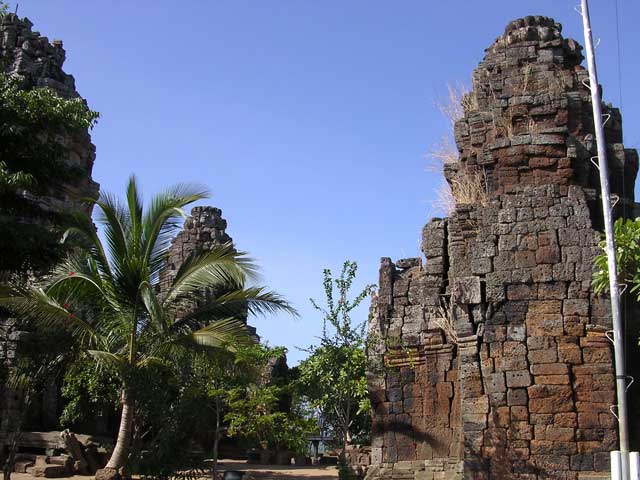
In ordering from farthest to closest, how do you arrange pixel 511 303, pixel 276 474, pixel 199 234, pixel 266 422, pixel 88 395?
pixel 199 234 → pixel 276 474 → pixel 88 395 → pixel 266 422 → pixel 511 303

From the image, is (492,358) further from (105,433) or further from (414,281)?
(105,433)

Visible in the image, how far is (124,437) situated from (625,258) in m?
8.81

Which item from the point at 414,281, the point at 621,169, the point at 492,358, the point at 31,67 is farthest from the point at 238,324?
the point at 31,67

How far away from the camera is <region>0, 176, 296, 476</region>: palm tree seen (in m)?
13.9

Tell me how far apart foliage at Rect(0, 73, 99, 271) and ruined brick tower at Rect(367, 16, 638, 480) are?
5.92m

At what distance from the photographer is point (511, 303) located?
1159 centimetres

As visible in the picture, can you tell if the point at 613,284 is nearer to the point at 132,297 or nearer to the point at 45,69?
the point at 132,297

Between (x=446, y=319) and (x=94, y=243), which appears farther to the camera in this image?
(x=94, y=243)

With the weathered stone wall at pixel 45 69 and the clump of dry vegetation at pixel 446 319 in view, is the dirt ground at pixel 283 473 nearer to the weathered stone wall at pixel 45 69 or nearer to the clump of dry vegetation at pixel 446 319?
the clump of dry vegetation at pixel 446 319

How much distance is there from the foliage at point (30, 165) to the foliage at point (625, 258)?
701cm

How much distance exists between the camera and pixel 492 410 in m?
11.2

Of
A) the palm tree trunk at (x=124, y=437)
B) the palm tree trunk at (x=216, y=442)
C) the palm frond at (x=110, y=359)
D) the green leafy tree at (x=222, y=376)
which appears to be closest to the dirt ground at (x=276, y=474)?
the palm tree trunk at (x=124, y=437)

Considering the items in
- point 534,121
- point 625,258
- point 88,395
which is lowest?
point 88,395

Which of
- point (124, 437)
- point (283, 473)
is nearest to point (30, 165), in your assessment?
point (124, 437)
